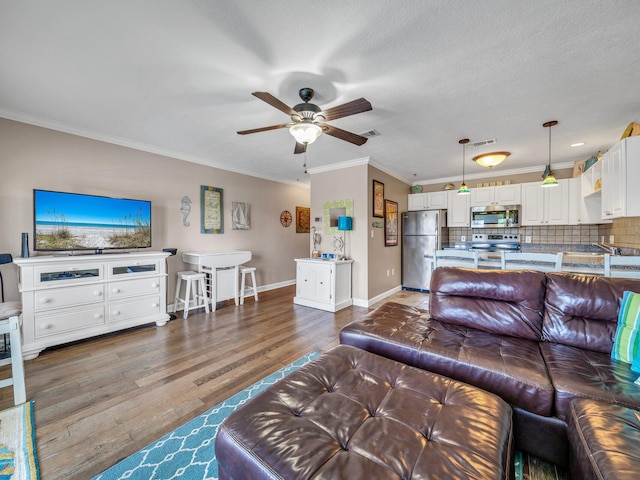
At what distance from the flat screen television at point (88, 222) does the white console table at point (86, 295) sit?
1.06 feet

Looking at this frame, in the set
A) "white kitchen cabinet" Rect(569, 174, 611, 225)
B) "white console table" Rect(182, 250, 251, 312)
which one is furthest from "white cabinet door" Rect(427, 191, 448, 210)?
"white console table" Rect(182, 250, 251, 312)

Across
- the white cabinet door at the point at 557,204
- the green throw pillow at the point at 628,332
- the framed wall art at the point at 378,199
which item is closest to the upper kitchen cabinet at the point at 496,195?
the white cabinet door at the point at 557,204

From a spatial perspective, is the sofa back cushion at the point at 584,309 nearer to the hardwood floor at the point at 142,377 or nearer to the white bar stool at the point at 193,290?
the hardwood floor at the point at 142,377

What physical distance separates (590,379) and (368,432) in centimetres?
122

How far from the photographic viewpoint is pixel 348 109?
2.01 metres

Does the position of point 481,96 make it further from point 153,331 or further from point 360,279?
point 153,331

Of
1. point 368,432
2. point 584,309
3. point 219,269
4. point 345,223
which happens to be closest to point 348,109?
point 368,432

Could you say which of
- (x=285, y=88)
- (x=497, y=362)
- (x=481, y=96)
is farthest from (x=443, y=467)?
(x=481, y=96)

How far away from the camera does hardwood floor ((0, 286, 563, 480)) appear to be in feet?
4.92

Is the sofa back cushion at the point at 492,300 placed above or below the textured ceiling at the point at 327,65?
below

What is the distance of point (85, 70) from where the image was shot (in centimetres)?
201

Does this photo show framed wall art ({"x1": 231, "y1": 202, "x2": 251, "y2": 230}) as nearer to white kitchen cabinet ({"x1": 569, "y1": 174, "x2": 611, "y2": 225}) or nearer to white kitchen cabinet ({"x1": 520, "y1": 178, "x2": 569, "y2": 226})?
white kitchen cabinet ({"x1": 520, "y1": 178, "x2": 569, "y2": 226})

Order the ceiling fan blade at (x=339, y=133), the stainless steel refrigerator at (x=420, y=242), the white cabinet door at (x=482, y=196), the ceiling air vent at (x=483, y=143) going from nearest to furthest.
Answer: the ceiling fan blade at (x=339, y=133), the ceiling air vent at (x=483, y=143), the white cabinet door at (x=482, y=196), the stainless steel refrigerator at (x=420, y=242)

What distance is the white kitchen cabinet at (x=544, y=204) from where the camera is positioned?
4398 mm
